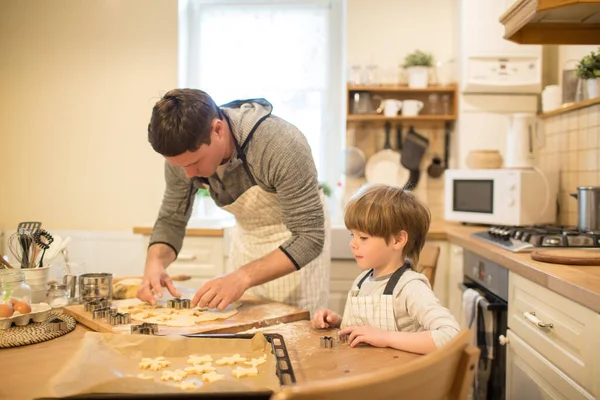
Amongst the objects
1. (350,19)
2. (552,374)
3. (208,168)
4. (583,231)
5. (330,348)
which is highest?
(350,19)

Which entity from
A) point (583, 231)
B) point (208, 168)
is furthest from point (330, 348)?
point (583, 231)

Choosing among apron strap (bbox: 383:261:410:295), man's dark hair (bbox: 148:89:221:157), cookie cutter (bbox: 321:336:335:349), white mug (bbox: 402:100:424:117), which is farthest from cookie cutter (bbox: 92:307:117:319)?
white mug (bbox: 402:100:424:117)

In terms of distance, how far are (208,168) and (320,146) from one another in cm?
235

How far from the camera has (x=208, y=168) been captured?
1.65 meters

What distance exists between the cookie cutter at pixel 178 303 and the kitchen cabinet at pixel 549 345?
98 centimetres

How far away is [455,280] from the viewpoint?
9.82 ft

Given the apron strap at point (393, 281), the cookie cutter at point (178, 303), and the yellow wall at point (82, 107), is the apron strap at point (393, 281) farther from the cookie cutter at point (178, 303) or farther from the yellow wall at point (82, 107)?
the yellow wall at point (82, 107)

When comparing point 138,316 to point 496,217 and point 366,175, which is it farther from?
point 366,175

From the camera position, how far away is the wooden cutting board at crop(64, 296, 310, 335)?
54.7 inches

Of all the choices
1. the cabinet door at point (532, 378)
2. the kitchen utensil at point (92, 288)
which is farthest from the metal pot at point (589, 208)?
the kitchen utensil at point (92, 288)

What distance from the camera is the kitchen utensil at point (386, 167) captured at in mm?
3621

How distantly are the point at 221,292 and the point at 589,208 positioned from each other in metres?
1.54

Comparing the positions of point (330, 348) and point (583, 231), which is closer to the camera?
point (330, 348)

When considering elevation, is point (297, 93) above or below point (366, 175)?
above
